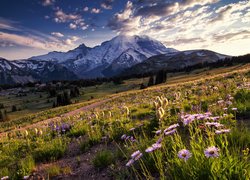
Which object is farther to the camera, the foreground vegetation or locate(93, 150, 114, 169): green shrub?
locate(93, 150, 114, 169): green shrub

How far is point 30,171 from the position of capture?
746cm

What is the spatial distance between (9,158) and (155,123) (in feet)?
19.4

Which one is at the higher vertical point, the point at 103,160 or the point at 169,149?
the point at 169,149

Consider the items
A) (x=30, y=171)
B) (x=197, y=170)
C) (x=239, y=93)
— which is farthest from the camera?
(x=239, y=93)

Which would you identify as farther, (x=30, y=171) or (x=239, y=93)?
(x=239, y=93)

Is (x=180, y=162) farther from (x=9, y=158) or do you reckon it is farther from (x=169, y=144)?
(x=9, y=158)

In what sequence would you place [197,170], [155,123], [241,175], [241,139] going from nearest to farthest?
[241,175]
[197,170]
[241,139]
[155,123]

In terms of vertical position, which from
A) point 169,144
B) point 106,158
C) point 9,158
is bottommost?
point 9,158

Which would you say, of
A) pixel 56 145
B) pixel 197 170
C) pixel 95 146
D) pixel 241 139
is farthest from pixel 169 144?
pixel 56 145

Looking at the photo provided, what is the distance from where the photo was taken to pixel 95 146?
928cm

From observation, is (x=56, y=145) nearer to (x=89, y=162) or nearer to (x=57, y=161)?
(x=57, y=161)

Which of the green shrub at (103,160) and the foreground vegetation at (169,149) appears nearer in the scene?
the foreground vegetation at (169,149)

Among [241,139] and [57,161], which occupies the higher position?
[241,139]

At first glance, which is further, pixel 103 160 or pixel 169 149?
pixel 103 160
